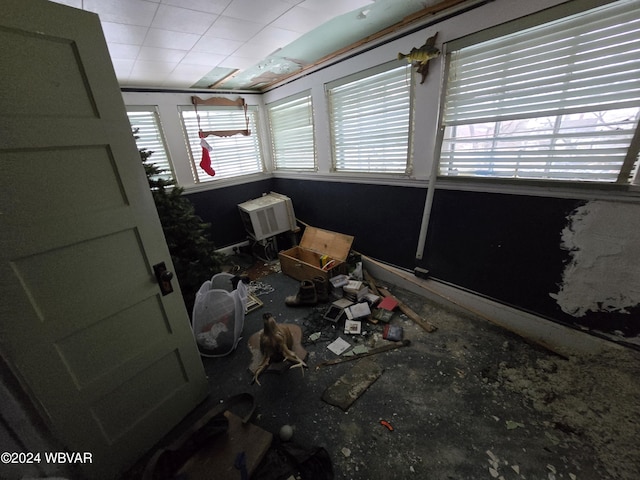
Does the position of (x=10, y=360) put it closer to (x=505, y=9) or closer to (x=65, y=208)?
(x=65, y=208)

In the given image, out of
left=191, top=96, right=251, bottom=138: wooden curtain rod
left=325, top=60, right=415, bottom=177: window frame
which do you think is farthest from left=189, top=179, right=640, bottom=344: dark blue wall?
left=191, top=96, right=251, bottom=138: wooden curtain rod

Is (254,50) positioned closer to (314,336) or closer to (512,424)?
(314,336)

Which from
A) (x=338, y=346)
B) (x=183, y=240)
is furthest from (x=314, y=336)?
(x=183, y=240)

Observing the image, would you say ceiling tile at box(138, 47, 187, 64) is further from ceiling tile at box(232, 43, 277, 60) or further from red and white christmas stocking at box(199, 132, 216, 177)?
red and white christmas stocking at box(199, 132, 216, 177)

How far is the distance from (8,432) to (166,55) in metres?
2.88

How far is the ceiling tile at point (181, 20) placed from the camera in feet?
5.37

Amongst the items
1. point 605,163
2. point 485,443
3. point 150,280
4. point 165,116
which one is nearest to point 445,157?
point 605,163

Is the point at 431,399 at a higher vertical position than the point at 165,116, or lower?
lower

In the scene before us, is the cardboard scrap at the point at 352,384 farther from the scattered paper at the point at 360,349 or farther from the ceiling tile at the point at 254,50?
the ceiling tile at the point at 254,50

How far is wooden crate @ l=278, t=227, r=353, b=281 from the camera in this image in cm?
300

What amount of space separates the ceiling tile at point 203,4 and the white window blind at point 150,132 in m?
2.07

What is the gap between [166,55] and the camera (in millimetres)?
2322

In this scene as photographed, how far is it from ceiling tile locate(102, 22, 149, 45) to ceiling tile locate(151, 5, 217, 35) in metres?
0.16

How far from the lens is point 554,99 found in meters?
1.66
